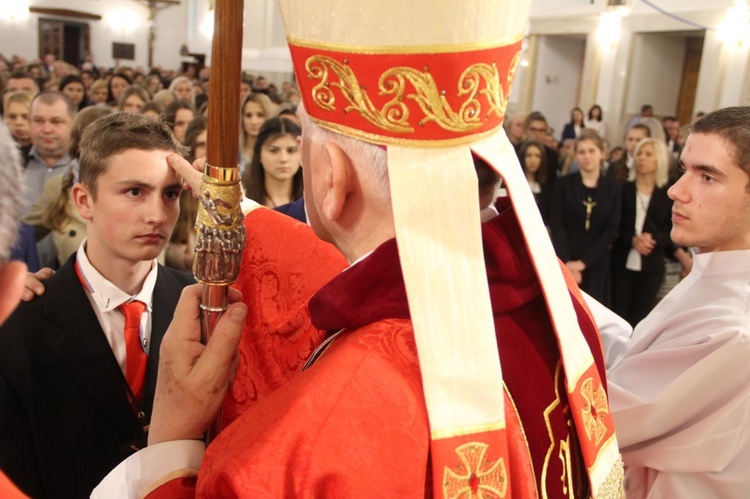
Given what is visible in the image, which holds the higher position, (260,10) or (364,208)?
(260,10)

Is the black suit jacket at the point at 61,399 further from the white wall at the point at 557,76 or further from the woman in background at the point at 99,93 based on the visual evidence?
the white wall at the point at 557,76

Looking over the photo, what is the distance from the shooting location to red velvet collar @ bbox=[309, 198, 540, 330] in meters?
1.12

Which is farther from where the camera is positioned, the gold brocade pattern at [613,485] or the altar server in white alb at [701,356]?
the altar server in white alb at [701,356]

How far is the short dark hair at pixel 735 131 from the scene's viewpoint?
6.98 feet

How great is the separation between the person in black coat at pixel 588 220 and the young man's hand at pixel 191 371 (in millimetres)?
4125

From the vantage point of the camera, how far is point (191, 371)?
4.15 feet

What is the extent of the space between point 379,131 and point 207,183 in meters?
0.32

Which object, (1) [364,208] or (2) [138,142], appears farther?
(2) [138,142]

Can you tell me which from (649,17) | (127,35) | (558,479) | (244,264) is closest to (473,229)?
(558,479)

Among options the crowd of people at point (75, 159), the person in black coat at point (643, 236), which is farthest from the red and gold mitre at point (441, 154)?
the person in black coat at point (643, 236)

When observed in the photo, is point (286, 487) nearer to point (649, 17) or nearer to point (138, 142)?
point (138, 142)

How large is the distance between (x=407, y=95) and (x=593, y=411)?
645mm

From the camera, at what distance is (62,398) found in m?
1.73

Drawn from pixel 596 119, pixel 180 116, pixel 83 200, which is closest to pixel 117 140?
pixel 83 200
